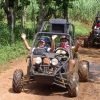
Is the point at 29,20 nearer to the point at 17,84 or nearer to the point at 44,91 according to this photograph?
the point at 44,91


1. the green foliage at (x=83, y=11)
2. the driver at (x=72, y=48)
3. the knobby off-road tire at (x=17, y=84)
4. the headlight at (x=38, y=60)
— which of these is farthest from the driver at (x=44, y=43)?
the green foliage at (x=83, y=11)

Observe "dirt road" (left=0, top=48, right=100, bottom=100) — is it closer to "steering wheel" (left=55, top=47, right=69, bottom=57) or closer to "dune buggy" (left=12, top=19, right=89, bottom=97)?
"dune buggy" (left=12, top=19, right=89, bottom=97)

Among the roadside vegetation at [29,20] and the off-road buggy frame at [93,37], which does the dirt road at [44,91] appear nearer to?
the roadside vegetation at [29,20]

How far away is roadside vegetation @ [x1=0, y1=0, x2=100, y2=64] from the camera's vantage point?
57.8 feet

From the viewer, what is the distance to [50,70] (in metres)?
9.91

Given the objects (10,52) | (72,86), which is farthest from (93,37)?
(72,86)

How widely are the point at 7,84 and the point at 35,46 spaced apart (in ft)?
4.33

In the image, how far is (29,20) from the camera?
35.3 metres

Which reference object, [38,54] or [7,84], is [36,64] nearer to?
[38,54]

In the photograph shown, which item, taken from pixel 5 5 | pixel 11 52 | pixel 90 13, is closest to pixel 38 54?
pixel 11 52

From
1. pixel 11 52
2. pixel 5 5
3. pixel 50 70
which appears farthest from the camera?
pixel 5 5

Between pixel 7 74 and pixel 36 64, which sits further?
pixel 7 74

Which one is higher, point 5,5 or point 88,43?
point 5,5

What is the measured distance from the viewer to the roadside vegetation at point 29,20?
57.8 ft
